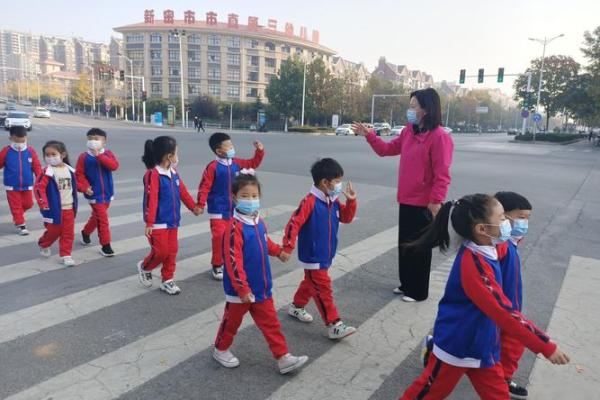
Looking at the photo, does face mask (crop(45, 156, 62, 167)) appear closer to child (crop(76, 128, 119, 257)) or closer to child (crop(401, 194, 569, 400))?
child (crop(76, 128, 119, 257))

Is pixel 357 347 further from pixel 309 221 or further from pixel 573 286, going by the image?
pixel 573 286

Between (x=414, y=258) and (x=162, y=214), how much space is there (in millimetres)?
2479

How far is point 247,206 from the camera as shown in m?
3.00

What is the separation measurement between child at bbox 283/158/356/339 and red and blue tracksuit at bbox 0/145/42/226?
472 centimetres

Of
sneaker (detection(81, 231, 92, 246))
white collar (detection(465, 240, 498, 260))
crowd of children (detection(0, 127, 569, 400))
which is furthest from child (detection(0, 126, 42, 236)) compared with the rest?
white collar (detection(465, 240, 498, 260))

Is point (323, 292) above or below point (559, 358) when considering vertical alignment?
below

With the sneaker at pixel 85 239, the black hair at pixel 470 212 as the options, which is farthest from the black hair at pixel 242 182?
the sneaker at pixel 85 239

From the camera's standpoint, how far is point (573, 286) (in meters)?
4.95

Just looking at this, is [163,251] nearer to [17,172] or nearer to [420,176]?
[420,176]

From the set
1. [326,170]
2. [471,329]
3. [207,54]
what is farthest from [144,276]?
[207,54]

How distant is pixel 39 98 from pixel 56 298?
411 ft

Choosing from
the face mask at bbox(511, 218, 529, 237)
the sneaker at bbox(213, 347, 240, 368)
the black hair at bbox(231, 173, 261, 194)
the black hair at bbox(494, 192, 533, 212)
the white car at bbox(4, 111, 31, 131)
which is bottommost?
the sneaker at bbox(213, 347, 240, 368)

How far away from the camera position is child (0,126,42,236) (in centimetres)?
639

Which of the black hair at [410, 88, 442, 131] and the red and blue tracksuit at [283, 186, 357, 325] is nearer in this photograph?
the red and blue tracksuit at [283, 186, 357, 325]
